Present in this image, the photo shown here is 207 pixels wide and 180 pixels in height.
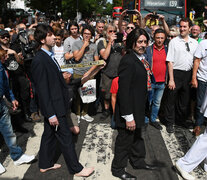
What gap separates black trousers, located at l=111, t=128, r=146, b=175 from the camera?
3125 millimetres

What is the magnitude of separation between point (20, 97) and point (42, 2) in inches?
1153

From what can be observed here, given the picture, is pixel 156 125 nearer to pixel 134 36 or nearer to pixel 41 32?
pixel 134 36

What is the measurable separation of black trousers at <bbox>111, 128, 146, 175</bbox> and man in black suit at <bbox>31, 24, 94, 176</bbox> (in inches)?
17.6

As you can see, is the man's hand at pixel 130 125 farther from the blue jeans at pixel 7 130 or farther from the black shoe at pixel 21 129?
the black shoe at pixel 21 129

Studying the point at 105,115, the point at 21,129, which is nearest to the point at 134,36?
the point at 105,115

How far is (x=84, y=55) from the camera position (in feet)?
16.3

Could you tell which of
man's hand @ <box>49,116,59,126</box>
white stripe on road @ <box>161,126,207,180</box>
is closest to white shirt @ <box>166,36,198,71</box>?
white stripe on road @ <box>161,126,207,180</box>

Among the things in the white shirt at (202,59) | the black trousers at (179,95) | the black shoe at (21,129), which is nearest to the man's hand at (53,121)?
the black shoe at (21,129)

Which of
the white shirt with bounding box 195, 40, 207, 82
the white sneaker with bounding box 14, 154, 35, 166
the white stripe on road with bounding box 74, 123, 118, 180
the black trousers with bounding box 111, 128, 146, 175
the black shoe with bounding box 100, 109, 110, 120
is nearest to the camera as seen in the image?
the black trousers with bounding box 111, 128, 146, 175

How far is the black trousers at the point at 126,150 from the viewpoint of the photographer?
312 centimetres

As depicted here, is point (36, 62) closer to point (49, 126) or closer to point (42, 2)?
point (49, 126)

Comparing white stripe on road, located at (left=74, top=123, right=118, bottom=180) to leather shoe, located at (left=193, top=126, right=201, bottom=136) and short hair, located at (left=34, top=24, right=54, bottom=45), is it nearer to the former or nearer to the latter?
leather shoe, located at (left=193, top=126, right=201, bottom=136)

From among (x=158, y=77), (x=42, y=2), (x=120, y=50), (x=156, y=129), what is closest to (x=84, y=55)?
Result: (x=120, y=50)

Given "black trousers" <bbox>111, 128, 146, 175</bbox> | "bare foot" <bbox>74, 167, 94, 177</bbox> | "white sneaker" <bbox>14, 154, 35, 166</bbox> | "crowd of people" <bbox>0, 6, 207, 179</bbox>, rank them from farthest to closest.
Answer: "white sneaker" <bbox>14, 154, 35, 166</bbox>, "bare foot" <bbox>74, 167, 94, 177</bbox>, "black trousers" <bbox>111, 128, 146, 175</bbox>, "crowd of people" <bbox>0, 6, 207, 179</bbox>
